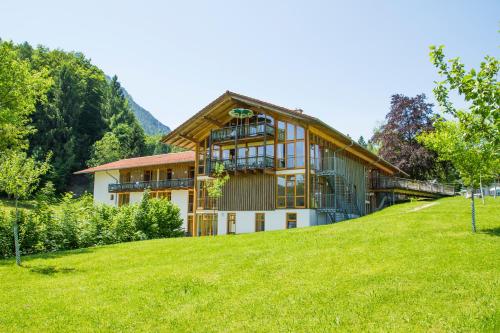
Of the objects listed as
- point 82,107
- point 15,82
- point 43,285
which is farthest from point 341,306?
point 82,107

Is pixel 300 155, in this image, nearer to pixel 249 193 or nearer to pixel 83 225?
pixel 249 193

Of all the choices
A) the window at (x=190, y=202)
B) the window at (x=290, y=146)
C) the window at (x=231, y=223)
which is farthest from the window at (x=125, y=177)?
the window at (x=290, y=146)

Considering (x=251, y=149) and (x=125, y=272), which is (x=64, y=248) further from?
(x=251, y=149)

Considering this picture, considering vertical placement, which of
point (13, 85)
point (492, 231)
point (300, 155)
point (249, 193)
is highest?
point (13, 85)

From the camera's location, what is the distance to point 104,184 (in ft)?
146

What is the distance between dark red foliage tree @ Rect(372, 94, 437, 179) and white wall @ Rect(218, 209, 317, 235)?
22546 millimetres

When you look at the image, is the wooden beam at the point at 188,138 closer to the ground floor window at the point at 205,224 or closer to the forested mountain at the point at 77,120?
the ground floor window at the point at 205,224

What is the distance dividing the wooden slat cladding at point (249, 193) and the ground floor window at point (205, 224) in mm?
1867

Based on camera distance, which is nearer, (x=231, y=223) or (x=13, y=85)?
(x=13, y=85)

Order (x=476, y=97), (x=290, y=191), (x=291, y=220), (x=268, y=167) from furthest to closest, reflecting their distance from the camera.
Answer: (x=268, y=167)
(x=290, y=191)
(x=291, y=220)
(x=476, y=97)

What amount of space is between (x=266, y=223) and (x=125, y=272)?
50.4ft

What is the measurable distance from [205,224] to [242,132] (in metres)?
7.82

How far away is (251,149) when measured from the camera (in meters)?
28.7

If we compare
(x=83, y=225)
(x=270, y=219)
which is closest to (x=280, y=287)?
(x=83, y=225)
